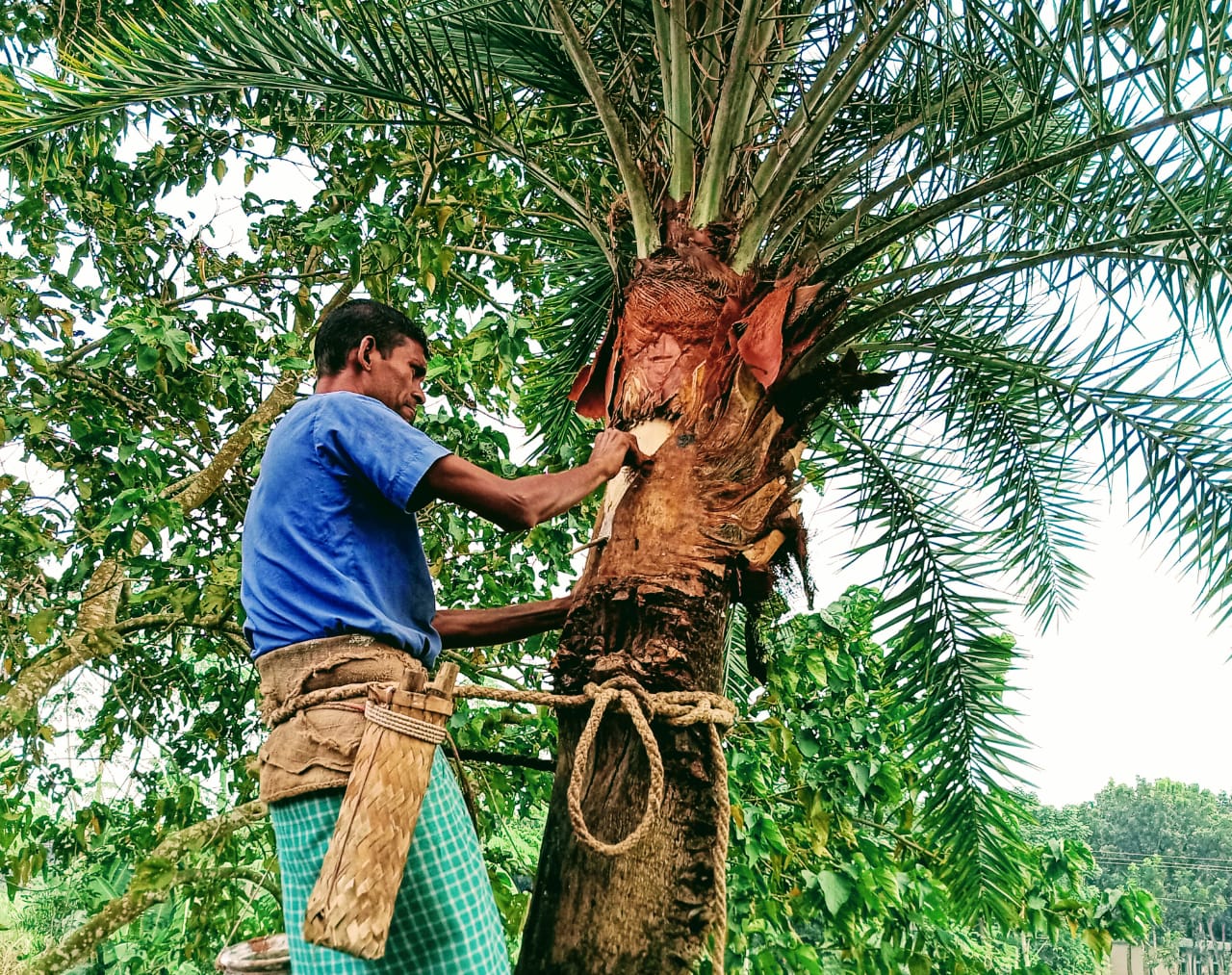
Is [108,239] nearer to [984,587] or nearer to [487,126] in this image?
[487,126]

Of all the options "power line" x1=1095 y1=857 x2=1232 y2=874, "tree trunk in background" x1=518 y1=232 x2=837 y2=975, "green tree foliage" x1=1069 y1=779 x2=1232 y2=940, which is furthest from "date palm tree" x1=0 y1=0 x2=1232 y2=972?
"power line" x1=1095 y1=857 x2=1232 y2=874

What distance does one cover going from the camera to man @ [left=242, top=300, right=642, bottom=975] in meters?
1.83

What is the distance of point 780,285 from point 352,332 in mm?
1241

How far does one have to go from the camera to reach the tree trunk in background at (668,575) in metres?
2.02

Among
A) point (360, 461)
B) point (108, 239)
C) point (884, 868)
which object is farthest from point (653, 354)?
point (108, 239)

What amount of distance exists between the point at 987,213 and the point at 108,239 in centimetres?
396

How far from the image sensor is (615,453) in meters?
2.45

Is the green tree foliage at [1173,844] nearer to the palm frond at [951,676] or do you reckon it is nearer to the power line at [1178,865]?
the power line at [1178,865]

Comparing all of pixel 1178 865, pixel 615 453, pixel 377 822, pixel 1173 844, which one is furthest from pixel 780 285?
pixel 1173 844

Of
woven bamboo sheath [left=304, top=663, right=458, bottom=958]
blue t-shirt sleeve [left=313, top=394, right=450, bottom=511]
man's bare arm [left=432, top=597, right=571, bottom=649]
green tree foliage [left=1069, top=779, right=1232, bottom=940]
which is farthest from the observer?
green tree foliage [left=1069, top=779, right=1232, bottom=940]

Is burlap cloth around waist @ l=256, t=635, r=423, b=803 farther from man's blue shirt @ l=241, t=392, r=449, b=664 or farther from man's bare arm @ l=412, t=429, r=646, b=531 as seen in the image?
man's bare arm @ l=412, t=429, r=646, b=531

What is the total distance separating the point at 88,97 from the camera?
338 cm

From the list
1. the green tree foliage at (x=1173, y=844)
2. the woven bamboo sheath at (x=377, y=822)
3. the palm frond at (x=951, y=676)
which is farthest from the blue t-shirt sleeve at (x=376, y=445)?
the green tree foliage at (x=1173, y=844)

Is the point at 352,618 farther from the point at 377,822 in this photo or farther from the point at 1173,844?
the point at 1173,844
